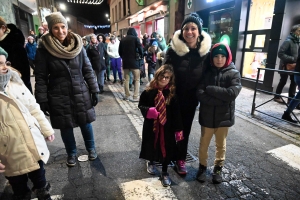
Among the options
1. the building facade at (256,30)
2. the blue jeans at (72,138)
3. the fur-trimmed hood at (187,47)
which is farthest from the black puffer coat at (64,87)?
the building facade at (256,30)

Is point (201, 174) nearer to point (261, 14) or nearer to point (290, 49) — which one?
point (290, 49)

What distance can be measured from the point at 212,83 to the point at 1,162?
232cm

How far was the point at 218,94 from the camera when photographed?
232 cm

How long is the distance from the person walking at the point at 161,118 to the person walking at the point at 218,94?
0.35 meters

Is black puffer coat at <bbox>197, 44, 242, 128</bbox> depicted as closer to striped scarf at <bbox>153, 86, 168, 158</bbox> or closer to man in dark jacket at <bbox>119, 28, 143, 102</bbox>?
striped scarf at <bbox>153, 86, 168, 158</bbox>

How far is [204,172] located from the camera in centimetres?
274

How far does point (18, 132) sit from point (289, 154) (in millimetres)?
3844

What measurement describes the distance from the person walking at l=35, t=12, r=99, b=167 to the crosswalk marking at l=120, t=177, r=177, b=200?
41.7 inches

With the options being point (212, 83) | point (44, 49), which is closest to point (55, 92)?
point (44, 49)

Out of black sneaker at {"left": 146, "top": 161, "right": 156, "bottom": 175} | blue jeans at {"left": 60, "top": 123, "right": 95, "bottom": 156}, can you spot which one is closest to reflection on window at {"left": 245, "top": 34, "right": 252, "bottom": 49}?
black sneaker at {"left": 146, "top": 161, "right": 156, "bottom": 175}

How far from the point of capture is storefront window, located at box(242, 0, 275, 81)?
276 inches

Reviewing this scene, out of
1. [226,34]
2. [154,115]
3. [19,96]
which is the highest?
[226,34]

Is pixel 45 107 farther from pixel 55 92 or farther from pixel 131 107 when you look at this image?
pixel 131 107

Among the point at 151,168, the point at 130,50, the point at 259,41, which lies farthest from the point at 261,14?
the point at 151,168
